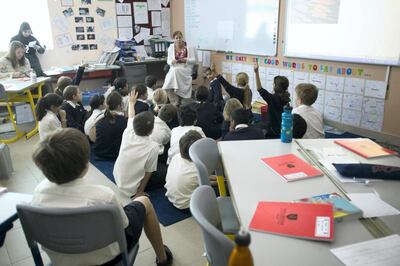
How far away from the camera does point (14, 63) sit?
190 inches

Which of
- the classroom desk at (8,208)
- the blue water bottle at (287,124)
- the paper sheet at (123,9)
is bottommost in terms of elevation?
the classroom desk at (8,208)

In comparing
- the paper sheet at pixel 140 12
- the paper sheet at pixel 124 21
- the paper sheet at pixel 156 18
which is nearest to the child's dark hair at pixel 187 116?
the paper sheet at pixel 124 21

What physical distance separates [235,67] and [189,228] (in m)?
3.82

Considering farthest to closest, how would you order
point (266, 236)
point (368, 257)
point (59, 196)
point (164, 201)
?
point (164, 201)
point (59, 196)
point (266, 236)
point (368, 257)

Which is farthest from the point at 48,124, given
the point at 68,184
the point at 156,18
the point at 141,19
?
the point at 156,18

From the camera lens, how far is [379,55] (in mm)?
3666

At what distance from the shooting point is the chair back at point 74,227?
1.23m

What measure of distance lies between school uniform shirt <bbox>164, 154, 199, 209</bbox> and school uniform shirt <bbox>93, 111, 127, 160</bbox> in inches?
43.9

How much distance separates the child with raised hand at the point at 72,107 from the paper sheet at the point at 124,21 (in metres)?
2.85

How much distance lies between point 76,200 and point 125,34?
5558 mm

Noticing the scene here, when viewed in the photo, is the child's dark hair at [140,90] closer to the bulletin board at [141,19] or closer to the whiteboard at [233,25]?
the whiteboard at [233,25]

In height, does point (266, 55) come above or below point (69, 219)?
above

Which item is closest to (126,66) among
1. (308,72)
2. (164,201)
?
(308,72)

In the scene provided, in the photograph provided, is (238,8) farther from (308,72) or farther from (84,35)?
(84,35)
